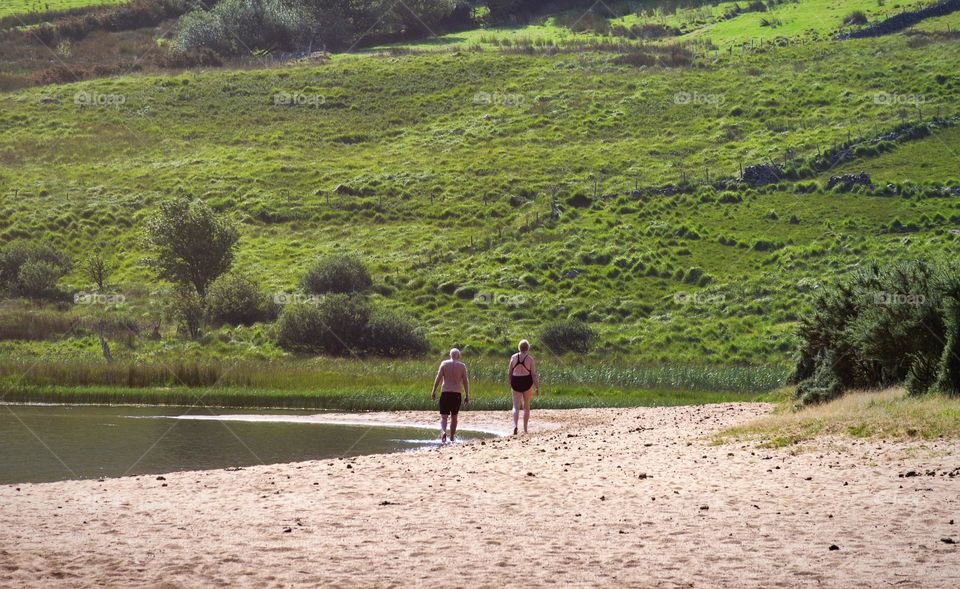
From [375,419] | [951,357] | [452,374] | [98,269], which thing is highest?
[98,269]

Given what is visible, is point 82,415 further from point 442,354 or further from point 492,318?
point 492,318

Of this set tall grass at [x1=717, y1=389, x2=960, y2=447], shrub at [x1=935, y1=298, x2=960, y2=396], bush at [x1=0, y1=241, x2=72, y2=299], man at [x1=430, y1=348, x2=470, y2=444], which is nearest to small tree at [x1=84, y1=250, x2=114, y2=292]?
bush at [x1=0, y1=241, x2=72, y2=299]

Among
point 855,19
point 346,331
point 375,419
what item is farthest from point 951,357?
point 855,19

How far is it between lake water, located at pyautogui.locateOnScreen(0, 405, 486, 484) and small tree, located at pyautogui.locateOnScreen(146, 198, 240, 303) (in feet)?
99.6

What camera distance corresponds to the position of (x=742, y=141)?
8506 centimetres

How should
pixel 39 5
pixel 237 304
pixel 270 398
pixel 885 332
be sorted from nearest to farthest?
pixel 885 332, pixel 270 398, pixel 237 304, pixel 39 5

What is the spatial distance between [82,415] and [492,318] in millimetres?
31009

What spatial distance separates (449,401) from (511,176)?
198 feet

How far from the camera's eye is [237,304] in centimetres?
5862

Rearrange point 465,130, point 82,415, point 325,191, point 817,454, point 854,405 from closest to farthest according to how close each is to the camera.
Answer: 1. point 817,454
2. point 854,405
3. point 82,415
4. point 325,191
5. point 465,130

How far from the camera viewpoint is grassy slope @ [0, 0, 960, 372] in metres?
61.5

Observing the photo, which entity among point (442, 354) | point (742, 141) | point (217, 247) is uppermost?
point (742, 141)

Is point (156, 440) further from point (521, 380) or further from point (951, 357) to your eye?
point (951, 357)

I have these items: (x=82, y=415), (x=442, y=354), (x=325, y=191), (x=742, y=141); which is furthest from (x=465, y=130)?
(x=82, y=415)
